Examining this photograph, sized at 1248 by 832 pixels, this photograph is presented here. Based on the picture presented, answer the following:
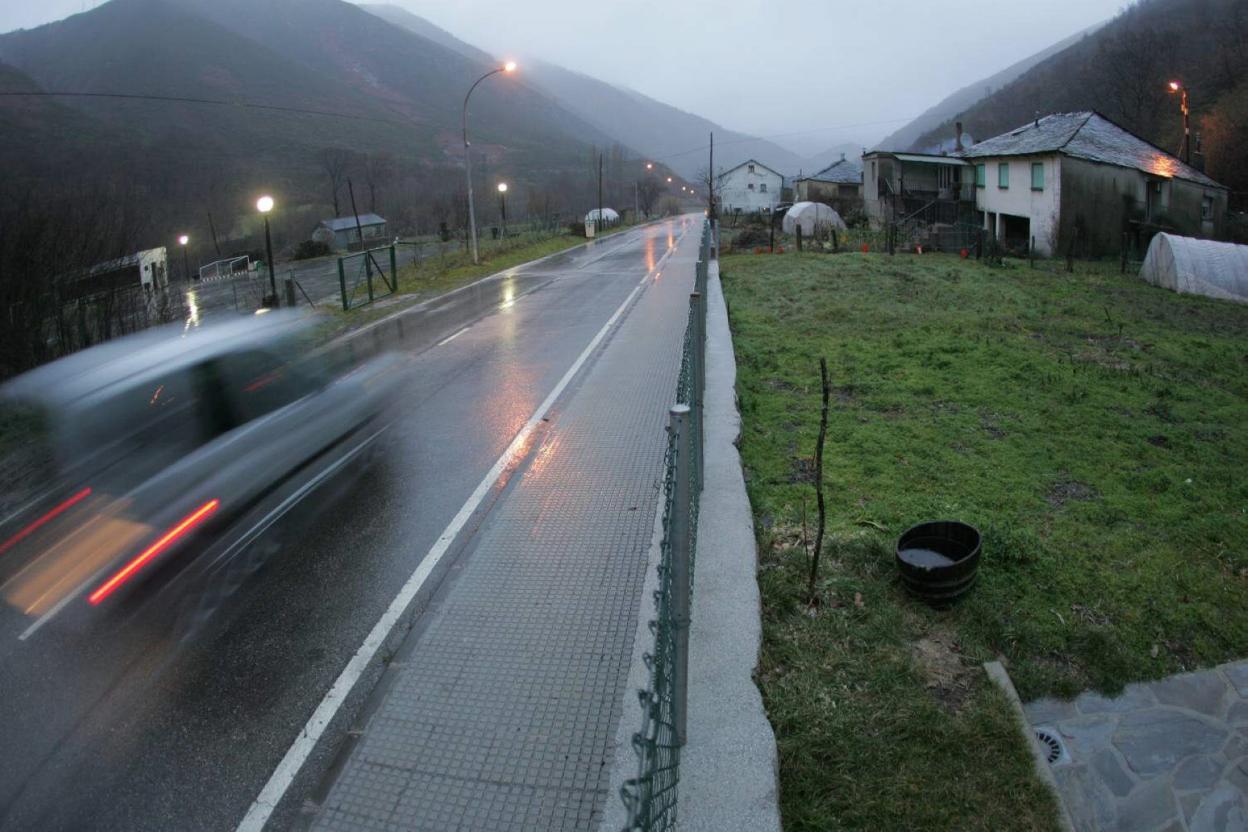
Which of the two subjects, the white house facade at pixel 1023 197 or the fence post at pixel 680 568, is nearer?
the fence post at pixel 680 568

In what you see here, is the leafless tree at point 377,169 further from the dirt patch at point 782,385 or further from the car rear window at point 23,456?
the dirt patch at point 782,385

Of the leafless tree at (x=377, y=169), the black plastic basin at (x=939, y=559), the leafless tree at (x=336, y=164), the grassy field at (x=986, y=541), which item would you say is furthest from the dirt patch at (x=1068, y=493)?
the leafless tree at (x=377, y=169)

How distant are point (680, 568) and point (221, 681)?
10.5 feet

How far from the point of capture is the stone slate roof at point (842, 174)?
235 feet

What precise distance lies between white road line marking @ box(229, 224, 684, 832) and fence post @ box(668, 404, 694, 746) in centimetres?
199

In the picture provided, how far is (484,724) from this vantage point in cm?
424

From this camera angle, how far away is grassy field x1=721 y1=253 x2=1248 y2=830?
394 cm

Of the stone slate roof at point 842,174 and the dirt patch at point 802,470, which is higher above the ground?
the stone slate roof at point 842,174

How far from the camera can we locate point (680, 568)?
3307 millimetres

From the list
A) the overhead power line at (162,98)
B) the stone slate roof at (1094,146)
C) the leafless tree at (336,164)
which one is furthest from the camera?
the leafless tree at (336,164)

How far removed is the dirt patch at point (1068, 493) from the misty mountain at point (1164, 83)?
152ft

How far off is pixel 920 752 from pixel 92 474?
339 inches

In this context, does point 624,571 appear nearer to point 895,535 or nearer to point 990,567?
point 895,535

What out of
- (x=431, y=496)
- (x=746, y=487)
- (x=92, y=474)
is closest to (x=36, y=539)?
(x=92, y=474)
